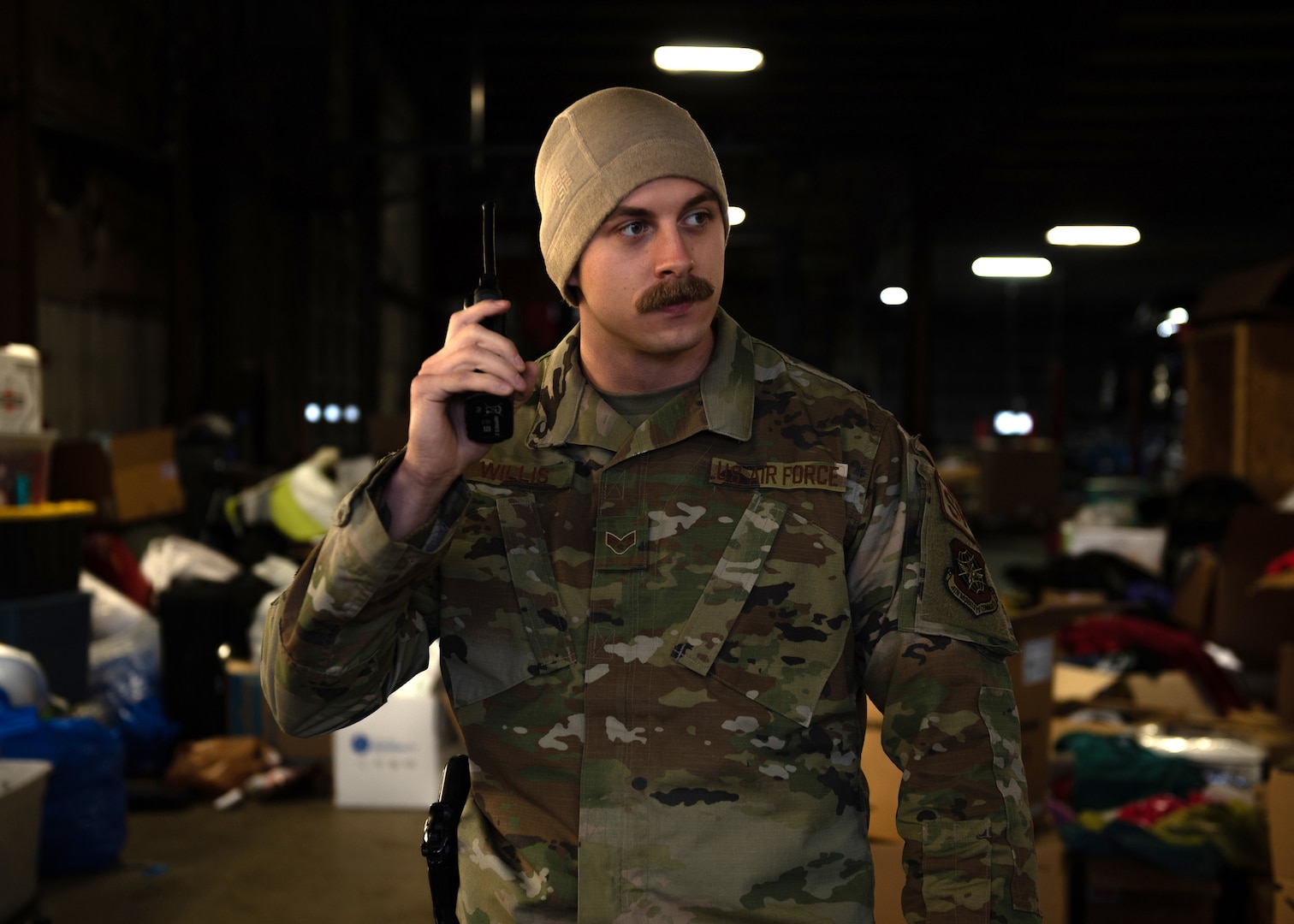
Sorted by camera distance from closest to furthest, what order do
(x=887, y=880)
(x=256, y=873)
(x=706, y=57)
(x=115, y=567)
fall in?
(x=887, y=880)
(x=256, y=873)
(x=115, y=567)
(x=706, y=57)

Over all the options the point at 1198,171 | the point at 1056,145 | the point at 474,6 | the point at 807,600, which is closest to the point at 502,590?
the point at 807,600

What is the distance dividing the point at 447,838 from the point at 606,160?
82cm

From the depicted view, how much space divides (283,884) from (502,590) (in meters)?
2.53

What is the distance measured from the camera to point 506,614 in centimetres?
135

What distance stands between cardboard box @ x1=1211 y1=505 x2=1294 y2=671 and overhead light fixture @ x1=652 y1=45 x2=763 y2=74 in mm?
3180

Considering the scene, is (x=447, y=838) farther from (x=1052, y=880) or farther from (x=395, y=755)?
(x=395, y=755)

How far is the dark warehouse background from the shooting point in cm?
579

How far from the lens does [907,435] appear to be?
142cm

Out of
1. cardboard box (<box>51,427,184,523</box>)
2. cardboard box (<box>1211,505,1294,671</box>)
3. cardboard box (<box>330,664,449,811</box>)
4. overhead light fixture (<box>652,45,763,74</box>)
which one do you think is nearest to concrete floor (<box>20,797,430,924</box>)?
cardboard box (<box>330,664,449,811</box>)

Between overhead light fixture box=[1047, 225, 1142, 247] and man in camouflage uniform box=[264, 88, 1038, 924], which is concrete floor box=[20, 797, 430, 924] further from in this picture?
overhead light fixture box=[1047, 225, 1142, 247]

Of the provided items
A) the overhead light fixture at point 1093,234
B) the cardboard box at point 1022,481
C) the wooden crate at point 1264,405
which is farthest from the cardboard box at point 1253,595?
the cardboard box at point 1022,481

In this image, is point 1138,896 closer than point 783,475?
No

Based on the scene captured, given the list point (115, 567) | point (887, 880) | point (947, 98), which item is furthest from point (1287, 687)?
point (947, 98)

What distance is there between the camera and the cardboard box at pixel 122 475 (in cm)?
497
